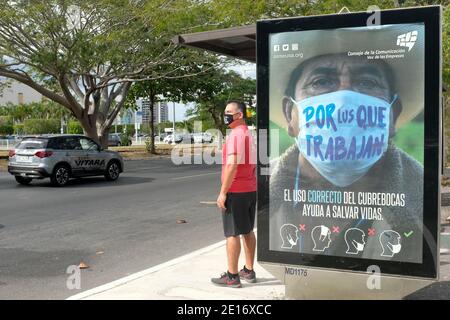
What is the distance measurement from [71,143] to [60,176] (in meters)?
1.27

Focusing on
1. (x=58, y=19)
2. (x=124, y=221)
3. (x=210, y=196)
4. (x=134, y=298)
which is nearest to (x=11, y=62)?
(x=58, y=19)

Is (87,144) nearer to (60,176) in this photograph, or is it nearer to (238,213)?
(60,176)

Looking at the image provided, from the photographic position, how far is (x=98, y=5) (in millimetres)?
23266

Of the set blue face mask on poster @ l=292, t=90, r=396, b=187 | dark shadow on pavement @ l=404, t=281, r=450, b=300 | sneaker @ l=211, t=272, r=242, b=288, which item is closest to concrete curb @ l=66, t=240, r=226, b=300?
sneaker @ l=211, t=272, r=242, b=288

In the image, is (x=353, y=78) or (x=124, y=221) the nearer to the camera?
(x=353, y=78)

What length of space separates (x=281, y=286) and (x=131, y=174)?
16.3 meters

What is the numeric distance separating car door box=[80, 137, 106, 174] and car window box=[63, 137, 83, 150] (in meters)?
0.16

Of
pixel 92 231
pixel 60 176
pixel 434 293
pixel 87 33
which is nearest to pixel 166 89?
pixel 87 33

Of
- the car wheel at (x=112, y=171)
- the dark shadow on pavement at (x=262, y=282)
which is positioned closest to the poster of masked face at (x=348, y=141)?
the dark shadow on pavement at (x=262, y=282)

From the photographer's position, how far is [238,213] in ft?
18.1

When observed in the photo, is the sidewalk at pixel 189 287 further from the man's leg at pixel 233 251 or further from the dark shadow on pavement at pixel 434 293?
the man's leg at pixel 233 251

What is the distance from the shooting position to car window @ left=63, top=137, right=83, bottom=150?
57.1 ft

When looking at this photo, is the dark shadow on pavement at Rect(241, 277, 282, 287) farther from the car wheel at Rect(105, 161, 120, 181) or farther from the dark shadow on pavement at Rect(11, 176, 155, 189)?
the car wheel at Rect(105, 161, 120, 181)
